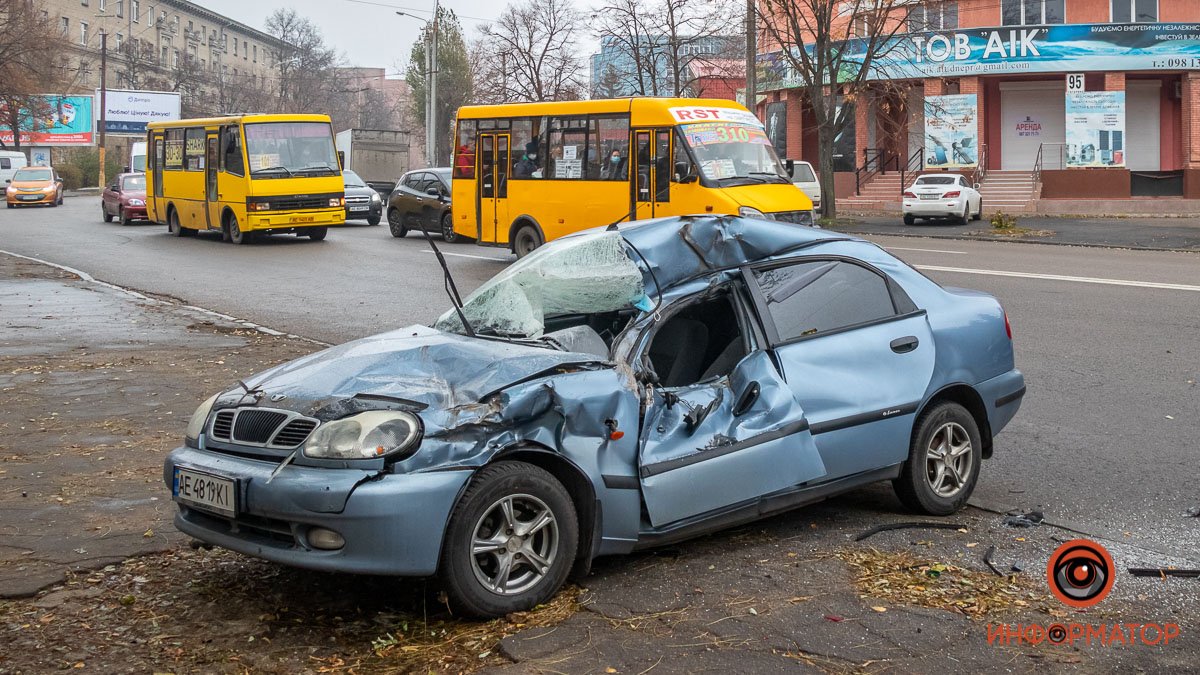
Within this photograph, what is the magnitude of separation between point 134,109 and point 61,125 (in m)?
10.2

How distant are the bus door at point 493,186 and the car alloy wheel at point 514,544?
16844mm

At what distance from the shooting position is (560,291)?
5.62m

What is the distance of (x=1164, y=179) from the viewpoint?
41156 millimetres

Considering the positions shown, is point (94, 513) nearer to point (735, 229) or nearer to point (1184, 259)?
point (735, 229)

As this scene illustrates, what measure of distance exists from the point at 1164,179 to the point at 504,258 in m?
28.4

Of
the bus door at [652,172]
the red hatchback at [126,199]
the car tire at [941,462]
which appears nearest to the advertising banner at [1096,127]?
the bus door at [652,172]

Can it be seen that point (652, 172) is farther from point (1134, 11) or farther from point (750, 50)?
point (1134, 11)

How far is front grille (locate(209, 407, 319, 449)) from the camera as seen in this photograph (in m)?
4.50

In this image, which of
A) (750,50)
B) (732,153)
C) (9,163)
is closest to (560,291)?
(732,153)

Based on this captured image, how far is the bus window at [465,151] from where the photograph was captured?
864 inches

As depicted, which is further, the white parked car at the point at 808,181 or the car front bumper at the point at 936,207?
the white parked car at the point at 808,181

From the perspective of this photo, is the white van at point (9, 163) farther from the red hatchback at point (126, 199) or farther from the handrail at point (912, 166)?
the handrail at point (912, 166)

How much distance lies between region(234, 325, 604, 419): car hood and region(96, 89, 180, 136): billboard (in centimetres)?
7375

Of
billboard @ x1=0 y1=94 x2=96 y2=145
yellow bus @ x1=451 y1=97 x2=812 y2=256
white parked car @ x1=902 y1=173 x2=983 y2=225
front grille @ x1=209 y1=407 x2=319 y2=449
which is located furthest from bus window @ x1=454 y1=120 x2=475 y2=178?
billboard @ x1=0 y1=94 x2=96 y2=145
